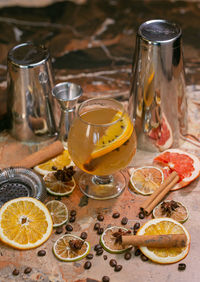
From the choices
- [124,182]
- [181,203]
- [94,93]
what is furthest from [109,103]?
[94,93]

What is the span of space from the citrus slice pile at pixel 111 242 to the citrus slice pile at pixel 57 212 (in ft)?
0.53

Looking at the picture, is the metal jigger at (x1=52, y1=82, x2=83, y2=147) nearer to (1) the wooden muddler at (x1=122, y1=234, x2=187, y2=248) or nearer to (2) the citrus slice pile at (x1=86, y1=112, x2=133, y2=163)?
(2) the citrus slice pile at (x1=86, y1=112, x2=133, y2=163)

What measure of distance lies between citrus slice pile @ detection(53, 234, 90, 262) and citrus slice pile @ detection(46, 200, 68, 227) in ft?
0.24

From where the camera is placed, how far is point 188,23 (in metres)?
2.95

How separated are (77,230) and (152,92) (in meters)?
0.63

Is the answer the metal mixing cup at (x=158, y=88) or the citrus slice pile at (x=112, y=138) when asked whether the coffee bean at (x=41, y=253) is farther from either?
the metal mixing cup at (x=158, y=88)

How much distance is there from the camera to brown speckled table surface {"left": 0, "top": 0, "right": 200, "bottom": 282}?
5.09 feet

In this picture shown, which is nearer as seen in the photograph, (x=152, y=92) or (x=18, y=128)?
(x=152, y=92)

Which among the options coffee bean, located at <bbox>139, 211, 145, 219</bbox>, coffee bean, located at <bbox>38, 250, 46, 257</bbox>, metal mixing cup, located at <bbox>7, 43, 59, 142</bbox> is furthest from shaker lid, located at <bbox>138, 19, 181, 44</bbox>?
coffee bean, located at <bbox>38, 250, 46, 257</bbox>

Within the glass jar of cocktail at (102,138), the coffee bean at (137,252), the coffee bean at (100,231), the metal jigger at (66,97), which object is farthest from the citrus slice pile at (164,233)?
the metal jigger at (66,97)

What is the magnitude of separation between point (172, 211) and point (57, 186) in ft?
1.46

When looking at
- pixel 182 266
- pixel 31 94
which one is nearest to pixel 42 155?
pixel 31 94

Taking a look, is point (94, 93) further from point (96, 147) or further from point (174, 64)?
point (96, 147)

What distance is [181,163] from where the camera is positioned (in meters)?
1.90
